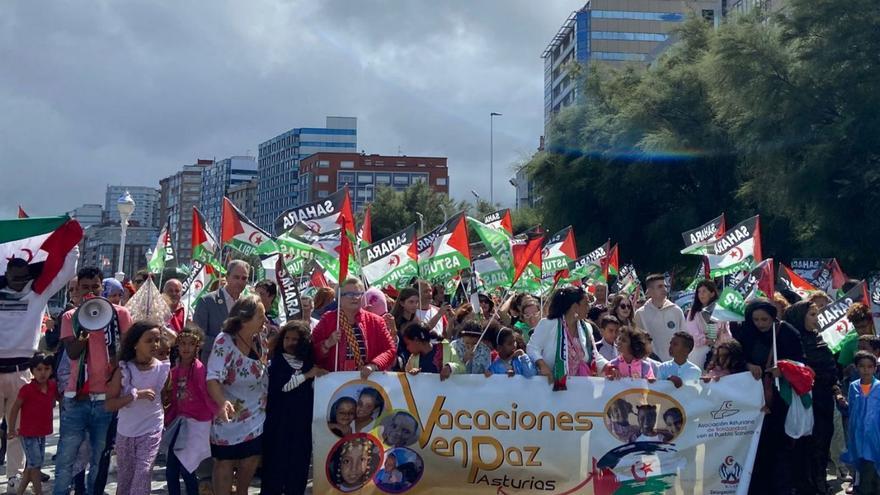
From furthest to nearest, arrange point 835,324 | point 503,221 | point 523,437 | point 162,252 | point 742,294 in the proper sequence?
point 503,221 < point 162,252 < point 835,324 < point 742,294 < point 523,437

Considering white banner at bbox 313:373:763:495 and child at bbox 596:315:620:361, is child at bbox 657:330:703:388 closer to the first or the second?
white banner at bbox 313:373:763:495

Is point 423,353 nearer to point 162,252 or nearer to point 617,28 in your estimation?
point 162,252

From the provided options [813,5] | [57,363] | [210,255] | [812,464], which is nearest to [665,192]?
[813,5]

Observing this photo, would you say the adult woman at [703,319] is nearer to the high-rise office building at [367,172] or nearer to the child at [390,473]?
the child at [390,473]

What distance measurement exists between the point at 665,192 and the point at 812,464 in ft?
87.0

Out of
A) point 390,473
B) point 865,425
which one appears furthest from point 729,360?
point 390,473

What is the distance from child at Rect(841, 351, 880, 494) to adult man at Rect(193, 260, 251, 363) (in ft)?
18.8

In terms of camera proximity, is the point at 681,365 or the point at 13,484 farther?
the point at 13,484

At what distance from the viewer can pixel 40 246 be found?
7.10 metres

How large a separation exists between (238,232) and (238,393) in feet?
20.7

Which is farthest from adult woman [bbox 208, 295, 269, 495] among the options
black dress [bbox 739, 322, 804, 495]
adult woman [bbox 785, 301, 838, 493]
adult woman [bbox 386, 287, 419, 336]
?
adult woman [bbox 785, 301, 838, 493]

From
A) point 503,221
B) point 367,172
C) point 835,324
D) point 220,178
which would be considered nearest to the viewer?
point 835,324

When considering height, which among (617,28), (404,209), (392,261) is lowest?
(392,261)

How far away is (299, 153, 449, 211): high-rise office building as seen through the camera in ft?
460
